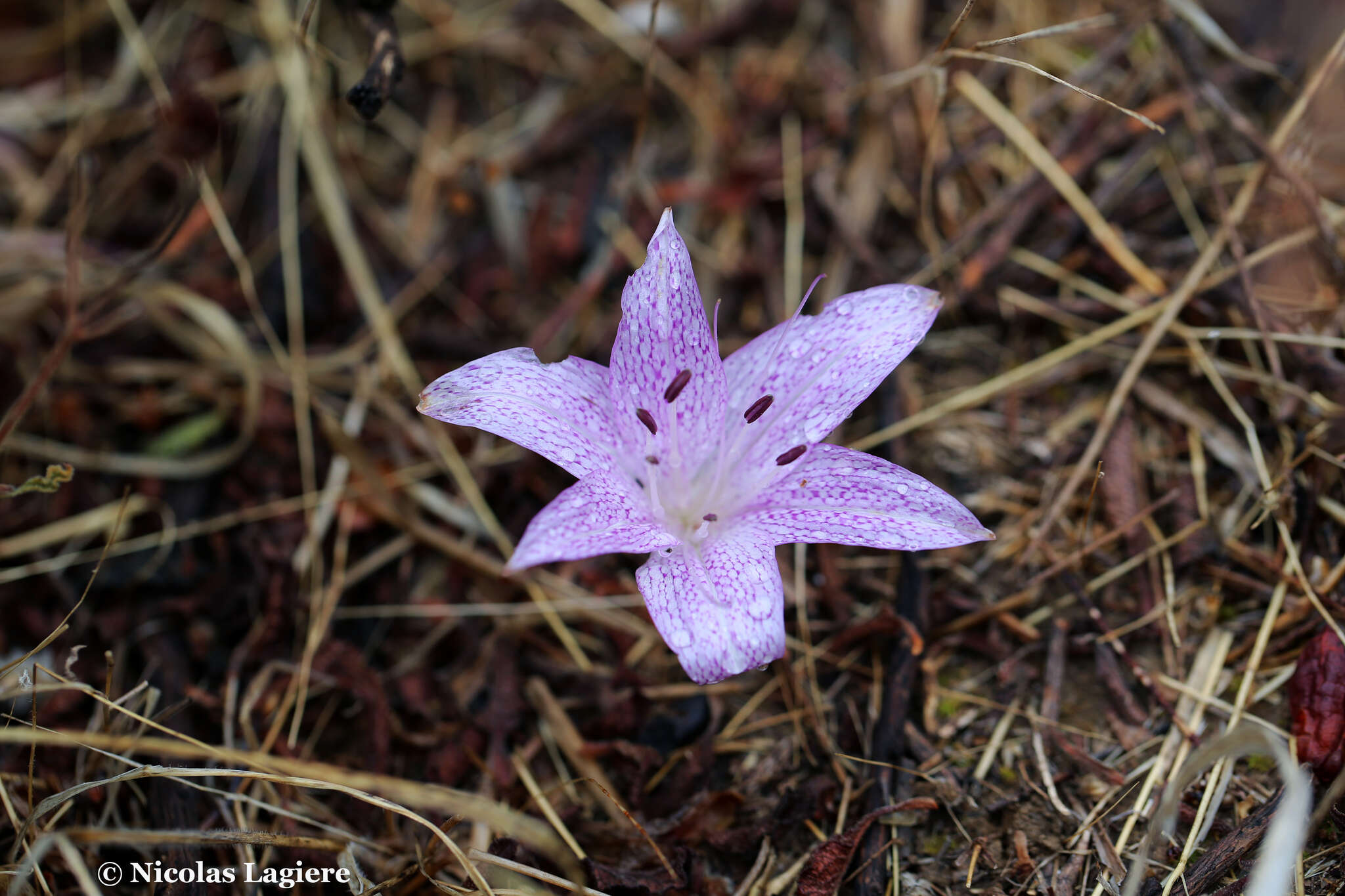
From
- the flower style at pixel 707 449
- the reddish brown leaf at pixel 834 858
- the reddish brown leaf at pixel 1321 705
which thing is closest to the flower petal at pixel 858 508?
the flower style at pixel 707 449

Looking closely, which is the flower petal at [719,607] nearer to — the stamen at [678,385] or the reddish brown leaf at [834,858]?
the stamen at [678,385]

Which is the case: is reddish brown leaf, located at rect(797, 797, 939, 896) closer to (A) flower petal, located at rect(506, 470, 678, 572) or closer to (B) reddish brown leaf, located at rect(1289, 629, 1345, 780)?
(A) flower petal, located at rect(506, 470, 678, 572)

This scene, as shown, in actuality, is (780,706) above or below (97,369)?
below

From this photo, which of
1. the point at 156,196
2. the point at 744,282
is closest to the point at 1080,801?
the point at 744,282

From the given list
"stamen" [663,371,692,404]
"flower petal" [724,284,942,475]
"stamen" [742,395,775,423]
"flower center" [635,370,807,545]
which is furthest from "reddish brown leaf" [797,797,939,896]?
"stamen" [663,371,692,404]

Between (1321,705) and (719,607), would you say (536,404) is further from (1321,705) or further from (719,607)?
(1321,705)

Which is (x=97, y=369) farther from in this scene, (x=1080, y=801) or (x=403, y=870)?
(x=1080, y=801)
